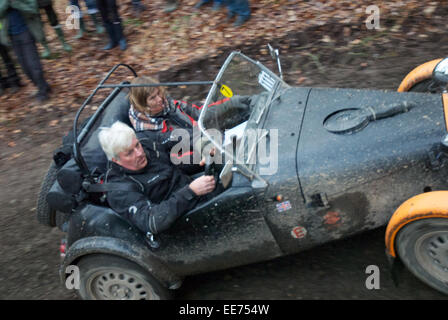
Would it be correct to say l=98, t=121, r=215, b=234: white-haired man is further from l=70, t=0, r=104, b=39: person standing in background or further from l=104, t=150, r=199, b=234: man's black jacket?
l=70, t=0, r=104, b=39: person standing in background

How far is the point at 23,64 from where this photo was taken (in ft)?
23.9

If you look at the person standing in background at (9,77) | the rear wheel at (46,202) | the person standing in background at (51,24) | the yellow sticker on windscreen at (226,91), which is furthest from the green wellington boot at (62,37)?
the yellow sticker on windscreen at (226,91)

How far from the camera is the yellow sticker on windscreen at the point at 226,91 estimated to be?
3.56m

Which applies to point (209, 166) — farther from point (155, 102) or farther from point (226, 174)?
point (155, 102)

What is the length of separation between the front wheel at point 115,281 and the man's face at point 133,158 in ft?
2.31

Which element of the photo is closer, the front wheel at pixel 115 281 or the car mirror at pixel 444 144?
the car mirror at pixel 444 144

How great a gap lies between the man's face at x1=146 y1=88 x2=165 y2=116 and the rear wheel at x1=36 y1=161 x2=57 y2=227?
3.18 feet

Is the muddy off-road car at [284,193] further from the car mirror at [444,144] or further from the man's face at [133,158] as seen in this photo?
the man's face at [133,158]

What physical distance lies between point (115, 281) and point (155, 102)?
1507 mm

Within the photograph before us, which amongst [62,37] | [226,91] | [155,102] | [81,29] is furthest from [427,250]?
[81,29]

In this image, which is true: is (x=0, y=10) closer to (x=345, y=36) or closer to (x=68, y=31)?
(x=68, y=31)

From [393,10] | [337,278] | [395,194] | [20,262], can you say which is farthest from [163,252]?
[393,10]

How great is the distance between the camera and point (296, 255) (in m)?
3.75
